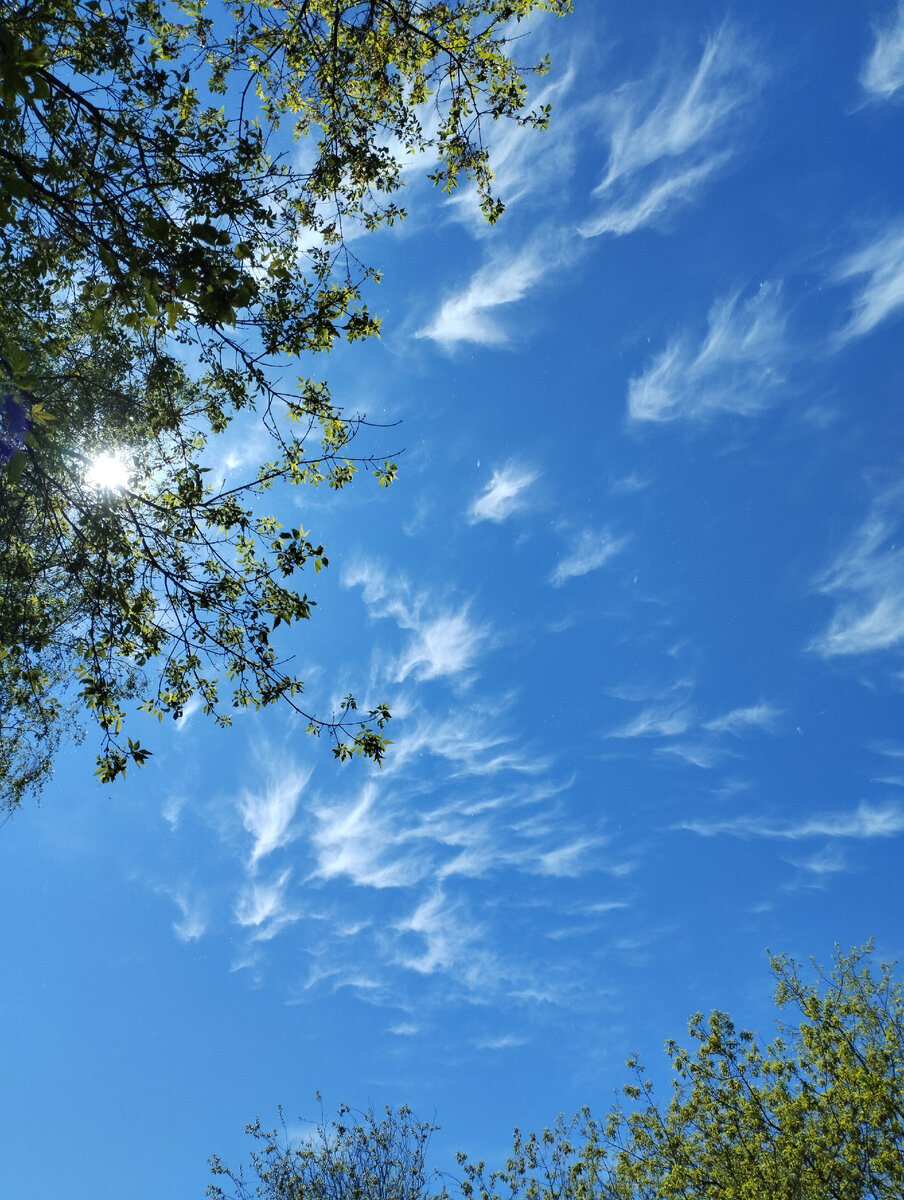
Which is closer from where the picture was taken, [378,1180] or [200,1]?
[200,1]

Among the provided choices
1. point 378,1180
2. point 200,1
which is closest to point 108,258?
point 200,1

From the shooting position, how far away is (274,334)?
7.75 meters

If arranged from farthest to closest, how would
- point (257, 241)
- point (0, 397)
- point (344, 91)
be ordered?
1. point (344, 91)
2. point (257, 241)
3. point (0, 397)

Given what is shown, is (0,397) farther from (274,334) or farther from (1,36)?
(274,334)

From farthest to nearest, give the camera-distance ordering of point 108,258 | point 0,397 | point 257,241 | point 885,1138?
point 885,1138 → point 257,241 → point 108,258 → point 0,397

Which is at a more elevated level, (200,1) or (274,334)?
(200,1)

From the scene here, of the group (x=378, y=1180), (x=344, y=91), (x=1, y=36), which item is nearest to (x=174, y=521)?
(x=1, y=36)

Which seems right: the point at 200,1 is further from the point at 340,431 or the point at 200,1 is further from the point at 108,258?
the point at 340,431

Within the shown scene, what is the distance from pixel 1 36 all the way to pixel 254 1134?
2644 cm

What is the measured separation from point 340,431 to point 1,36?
514cm

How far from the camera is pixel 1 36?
3.37 metres

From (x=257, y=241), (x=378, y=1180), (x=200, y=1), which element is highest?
(x=200, y=1)

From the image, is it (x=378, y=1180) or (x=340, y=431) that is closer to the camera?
(x=340, y=431)

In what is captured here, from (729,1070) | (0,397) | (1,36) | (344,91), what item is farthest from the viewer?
(729,1070)
